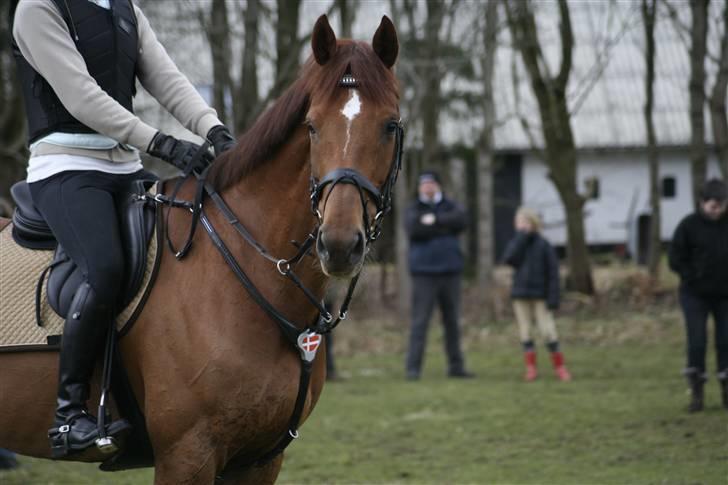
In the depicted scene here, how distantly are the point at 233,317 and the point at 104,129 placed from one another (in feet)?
3.33

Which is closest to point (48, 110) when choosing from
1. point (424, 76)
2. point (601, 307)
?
point (424, 76)

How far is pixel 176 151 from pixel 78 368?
40.7 inches

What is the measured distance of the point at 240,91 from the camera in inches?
561

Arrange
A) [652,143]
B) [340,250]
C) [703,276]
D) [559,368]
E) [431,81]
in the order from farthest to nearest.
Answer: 1. [652,143]
2. [431,81]
3. [559,368]
4. [703,276]
5. [340,250]

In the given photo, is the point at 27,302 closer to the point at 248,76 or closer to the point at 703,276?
the point at 703,276

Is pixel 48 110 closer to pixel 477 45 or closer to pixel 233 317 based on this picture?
pixel 233 317

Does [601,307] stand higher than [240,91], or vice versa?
[240,91]

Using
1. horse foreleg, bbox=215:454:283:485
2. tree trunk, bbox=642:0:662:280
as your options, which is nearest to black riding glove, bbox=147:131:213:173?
horse foreleg, bbox=215:454:283:485

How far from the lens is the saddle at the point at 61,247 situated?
407 cm

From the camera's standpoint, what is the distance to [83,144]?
14.1 ft

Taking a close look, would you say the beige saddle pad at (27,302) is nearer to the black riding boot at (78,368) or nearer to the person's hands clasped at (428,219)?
the black riding boot at (78,368)

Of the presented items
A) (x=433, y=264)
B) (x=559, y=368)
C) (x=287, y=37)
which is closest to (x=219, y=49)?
(x=287, y=37)

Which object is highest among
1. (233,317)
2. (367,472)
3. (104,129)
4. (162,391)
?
(104,129)

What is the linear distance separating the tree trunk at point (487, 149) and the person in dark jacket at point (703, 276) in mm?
8042
